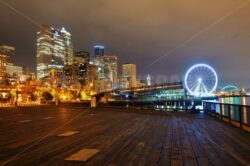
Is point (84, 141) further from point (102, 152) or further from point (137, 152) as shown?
point (137, 152)

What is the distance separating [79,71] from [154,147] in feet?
561

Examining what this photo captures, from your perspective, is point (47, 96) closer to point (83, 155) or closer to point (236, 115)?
point (236, 115)

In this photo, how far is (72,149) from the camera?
267 inches

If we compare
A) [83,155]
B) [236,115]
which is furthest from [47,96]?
[83,155]

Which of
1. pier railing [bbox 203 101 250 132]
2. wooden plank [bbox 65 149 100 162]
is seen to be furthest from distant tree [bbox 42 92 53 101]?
wooden plank [bbox 65 149 100 162]

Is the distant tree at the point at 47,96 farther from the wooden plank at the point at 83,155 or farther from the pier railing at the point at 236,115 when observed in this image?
the wooden plank at the point at 83,155

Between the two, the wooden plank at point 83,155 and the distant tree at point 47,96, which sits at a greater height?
the distant tree at point 47,96

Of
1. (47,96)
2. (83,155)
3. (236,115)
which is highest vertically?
(47,96)

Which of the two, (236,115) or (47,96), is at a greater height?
(47,96)

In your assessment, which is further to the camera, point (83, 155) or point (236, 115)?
point (236, 115)

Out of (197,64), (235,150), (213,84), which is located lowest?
(235,150)

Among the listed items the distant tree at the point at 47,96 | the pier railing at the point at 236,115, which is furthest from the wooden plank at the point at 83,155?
the distant tree at the point at 47,96

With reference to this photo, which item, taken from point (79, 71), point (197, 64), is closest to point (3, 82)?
point (79, 71)

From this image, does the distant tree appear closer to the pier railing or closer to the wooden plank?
the pier railing
